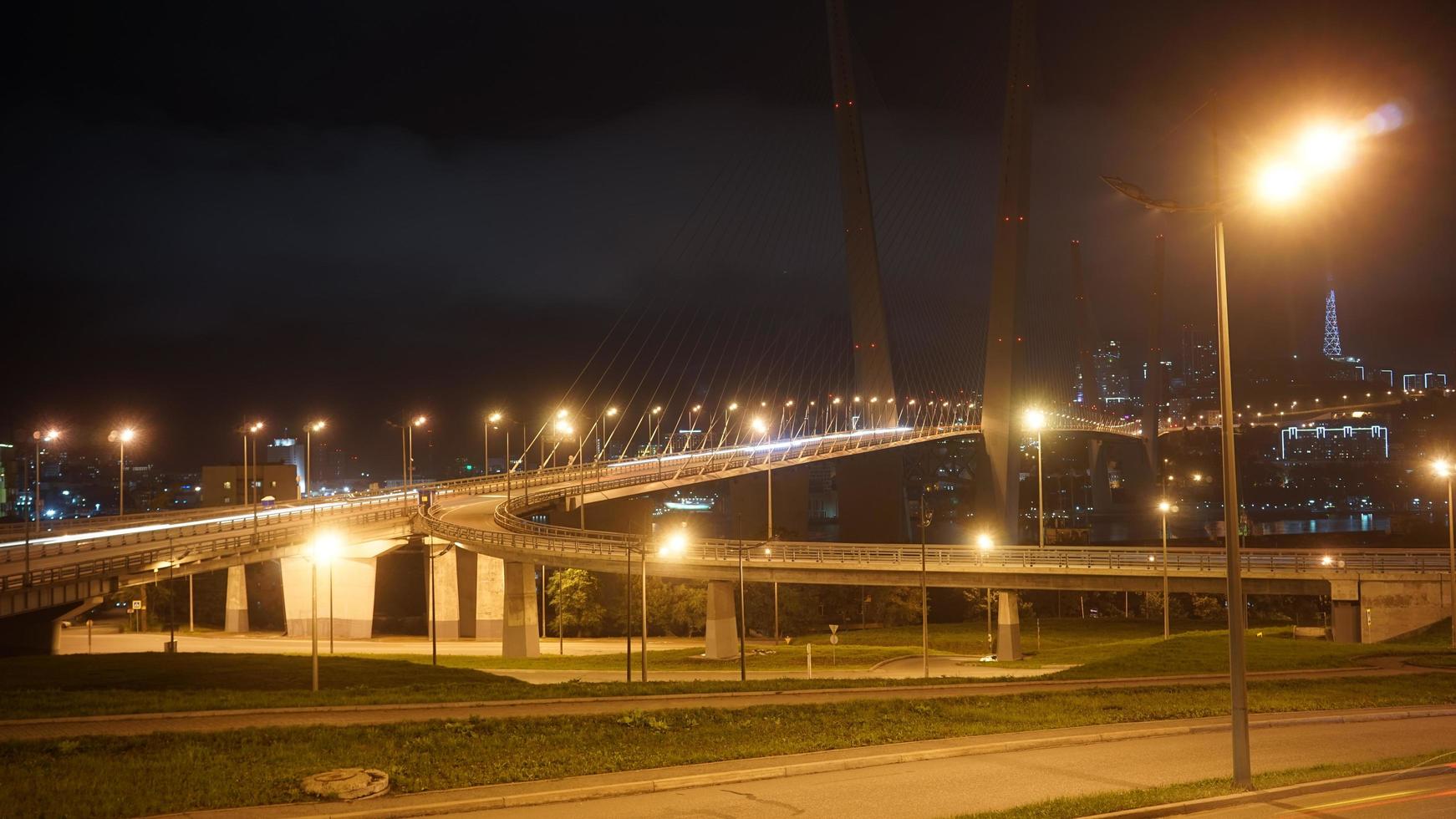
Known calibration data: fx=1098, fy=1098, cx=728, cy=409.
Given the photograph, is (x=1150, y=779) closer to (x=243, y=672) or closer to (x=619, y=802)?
(x=619, y=802)

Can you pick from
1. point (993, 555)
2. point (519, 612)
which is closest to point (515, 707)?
point (993, 555)

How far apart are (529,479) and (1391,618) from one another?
58.6 meters

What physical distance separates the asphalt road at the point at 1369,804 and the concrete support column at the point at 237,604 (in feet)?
214

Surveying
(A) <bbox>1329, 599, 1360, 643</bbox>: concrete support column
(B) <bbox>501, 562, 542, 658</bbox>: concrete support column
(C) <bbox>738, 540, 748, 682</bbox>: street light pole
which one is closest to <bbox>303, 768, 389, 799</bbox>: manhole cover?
(C) <bbox>738, 540, 748, 682</bbox>: street light pole

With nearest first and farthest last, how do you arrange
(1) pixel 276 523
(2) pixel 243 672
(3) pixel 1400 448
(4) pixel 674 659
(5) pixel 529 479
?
(2) pixel 243 672
(4) pixel 674 659
(1) pixel 276 523
(5) pixel 529 479
(3) pixel 1400 448

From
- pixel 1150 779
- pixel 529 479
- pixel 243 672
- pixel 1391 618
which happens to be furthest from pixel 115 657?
pixel 529 479

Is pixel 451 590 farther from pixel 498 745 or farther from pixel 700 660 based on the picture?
pixel 498 745

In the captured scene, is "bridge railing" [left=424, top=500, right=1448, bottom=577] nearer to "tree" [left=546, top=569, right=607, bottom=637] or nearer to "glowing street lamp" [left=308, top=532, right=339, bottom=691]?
"glowing street lamp" [left=308, top=532, right=339, bottom=691]

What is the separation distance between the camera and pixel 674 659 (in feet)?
165

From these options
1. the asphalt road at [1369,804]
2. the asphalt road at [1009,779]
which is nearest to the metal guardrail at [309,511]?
the asphalt road at [1009,779]

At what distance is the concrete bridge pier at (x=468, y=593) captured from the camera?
201 ft

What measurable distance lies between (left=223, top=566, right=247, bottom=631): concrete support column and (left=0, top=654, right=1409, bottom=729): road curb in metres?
53.4

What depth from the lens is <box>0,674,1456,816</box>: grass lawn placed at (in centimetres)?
1371

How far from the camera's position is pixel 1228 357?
12.9 meters
